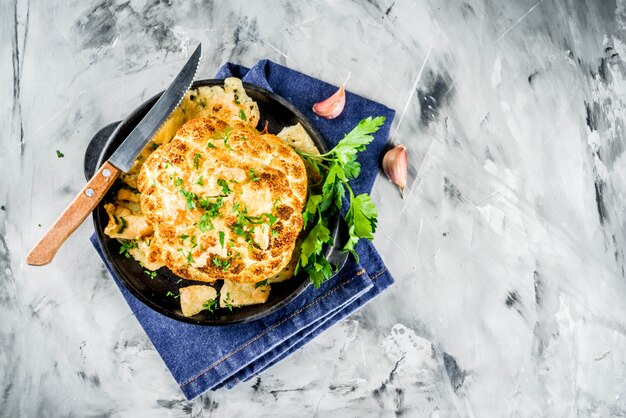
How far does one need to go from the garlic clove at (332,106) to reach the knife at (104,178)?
0.49m

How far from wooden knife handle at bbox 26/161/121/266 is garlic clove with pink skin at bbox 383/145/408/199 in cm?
88

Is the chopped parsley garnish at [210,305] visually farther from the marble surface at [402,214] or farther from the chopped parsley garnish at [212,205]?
the marble surface at [402,214]

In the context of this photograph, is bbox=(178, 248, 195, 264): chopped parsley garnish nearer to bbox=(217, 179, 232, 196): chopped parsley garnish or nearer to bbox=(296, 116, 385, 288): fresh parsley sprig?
bbox=(217, 179, 232, 196): chopped parsley garnish

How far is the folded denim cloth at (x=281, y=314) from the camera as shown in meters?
1.75

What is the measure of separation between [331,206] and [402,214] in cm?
46

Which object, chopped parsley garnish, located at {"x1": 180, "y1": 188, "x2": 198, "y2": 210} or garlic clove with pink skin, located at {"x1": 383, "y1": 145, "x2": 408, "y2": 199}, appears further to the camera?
garlic clove with pink skin, located at {"x1": 383, "y1": 145, "x2": 408, "y2": 199}

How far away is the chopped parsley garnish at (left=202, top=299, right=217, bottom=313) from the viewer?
63.5 inches

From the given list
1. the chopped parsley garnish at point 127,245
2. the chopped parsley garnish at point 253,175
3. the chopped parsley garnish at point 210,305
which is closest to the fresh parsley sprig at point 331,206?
the chopped parsley garnish at point 253,175

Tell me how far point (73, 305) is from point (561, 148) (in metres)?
1.87

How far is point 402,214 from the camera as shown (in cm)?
194

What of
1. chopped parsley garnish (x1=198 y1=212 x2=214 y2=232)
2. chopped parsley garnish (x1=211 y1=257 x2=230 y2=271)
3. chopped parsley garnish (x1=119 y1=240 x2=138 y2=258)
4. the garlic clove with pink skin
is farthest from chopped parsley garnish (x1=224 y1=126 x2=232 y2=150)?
the garlic clove with pink skin

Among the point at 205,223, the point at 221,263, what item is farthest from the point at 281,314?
the point at 205,223

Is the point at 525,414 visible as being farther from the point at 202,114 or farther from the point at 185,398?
the point at 202,114

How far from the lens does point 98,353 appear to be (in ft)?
6.23
